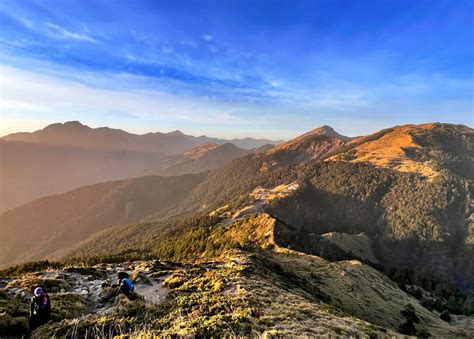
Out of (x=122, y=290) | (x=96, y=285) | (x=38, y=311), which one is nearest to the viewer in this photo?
(x=38, y=311)

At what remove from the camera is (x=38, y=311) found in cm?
1842

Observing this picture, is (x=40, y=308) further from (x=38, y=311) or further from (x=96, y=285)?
(x=96, y=285)

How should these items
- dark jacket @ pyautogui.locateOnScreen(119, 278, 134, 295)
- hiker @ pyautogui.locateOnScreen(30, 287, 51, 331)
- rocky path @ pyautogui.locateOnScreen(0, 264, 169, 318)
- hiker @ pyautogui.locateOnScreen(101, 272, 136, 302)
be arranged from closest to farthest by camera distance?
hiker @ pyautogui.locateOnScreen(30, 287, 51, 331), hiker @ pyautogui.locateOnScreen(101, 272, 136, 302), dark jacket @ pyautogui.locateOnScreen(119, 278, 134, 295), rocky path @ pyautogui.locateOnScreen(0, 264, 169, 318)

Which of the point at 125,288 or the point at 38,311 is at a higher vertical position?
the point at 38,311

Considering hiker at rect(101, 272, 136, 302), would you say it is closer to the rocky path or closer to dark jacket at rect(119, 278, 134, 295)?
dark jacket at rect(119, 278, 134, 295)

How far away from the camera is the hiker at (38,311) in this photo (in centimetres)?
1830

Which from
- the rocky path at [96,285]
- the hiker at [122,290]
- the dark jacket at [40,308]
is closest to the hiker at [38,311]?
the dark jacket at [40,308]

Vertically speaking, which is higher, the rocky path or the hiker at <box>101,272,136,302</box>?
the hiker at <box>101,272,136,302</box>

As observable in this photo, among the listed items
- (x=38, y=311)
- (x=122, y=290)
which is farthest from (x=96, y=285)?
(x=38, y=311)

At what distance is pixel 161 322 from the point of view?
17906 millimetres

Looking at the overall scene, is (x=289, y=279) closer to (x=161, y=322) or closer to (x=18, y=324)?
(x=161, y=322)

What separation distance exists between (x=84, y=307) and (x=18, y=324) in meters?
5.21

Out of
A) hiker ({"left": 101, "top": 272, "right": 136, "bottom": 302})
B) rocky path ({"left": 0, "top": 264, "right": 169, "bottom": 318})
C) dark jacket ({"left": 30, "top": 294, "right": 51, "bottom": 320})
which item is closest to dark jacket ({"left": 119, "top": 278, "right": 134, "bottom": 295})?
hiker ({"left": 101, "top": 272, "right": 136, "bottom": 302})

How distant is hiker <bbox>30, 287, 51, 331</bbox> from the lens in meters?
18.3
